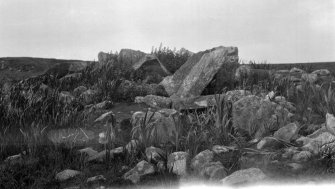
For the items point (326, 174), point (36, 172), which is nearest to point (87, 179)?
point (36, 172)

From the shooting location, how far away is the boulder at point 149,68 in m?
11.6

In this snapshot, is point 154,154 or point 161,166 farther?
point 154,154

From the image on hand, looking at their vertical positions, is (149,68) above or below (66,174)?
above

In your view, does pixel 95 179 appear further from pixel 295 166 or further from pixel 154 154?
pixel 295 166

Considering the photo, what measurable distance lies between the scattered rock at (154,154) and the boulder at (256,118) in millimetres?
1442

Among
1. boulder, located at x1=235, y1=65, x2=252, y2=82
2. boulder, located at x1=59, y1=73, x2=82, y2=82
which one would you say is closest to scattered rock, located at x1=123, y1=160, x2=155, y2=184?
boulder, located at x1=235, y1=65, x2=252, y2=82

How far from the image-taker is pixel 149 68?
12.3m

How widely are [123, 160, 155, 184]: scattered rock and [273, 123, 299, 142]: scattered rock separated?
1.71m

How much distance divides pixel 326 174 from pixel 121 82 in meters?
5.93

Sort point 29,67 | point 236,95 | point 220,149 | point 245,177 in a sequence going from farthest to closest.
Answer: point 29,67 < point 236,95 < point 220,149 < point 245,177

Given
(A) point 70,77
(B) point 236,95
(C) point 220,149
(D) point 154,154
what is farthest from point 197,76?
(D) point 154,154

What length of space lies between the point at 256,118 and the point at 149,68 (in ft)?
20.1

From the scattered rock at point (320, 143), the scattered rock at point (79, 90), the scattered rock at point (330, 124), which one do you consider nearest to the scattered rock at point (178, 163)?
the scattered rock at point (320, 143)

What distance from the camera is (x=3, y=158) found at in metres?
5.70
